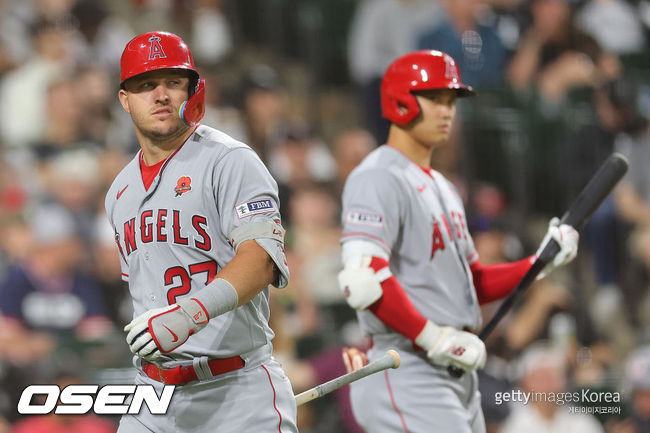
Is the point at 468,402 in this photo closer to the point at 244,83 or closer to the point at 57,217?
the point at 57,217

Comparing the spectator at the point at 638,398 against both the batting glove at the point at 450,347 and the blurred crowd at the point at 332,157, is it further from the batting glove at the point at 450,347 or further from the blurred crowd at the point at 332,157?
the batting glove at the point at 450,347

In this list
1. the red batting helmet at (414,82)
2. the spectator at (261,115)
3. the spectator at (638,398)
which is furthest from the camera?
the spectator at (261,115)

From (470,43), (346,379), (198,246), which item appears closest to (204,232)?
(198,246)

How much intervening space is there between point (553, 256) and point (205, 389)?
1788 millimetres

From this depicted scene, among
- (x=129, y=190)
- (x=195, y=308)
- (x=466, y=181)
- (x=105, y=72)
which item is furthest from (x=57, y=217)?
(x=195, y=308)

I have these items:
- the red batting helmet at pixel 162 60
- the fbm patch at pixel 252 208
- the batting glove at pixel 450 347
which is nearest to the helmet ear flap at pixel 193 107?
the red batting helmet at pixel 162 60

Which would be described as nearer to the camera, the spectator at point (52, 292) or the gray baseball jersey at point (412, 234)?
the gray baseball jersey at point (412, 234)

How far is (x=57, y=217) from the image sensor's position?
675 cm

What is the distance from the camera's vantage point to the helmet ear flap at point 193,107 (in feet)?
10.3

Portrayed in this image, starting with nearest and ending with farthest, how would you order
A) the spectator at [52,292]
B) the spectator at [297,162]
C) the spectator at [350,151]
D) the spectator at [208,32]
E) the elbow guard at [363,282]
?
the elbow guard at [363,282]
the spectator at [52,292]
the spectator at [297,162]
the spectator at [350,151]
the spectator at [208,32]

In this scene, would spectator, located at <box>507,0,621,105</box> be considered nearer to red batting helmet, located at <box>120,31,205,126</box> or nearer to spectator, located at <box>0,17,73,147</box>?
spectator, located at <box>0,17,73,147</box>

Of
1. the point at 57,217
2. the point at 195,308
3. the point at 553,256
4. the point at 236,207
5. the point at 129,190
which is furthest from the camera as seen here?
the point at 57,217

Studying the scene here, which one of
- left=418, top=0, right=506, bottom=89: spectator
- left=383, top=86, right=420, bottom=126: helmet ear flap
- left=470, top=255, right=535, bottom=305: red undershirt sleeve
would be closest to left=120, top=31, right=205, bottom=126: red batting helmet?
left=383, top=86, right=420, bottom=126: helmet ear flap

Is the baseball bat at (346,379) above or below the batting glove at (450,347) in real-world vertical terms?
above
